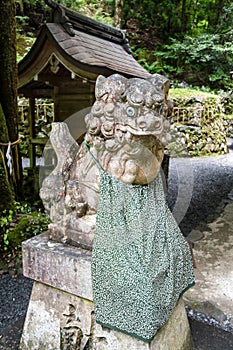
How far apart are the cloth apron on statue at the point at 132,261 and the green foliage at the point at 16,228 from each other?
7.04 feet

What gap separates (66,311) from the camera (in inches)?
71.3

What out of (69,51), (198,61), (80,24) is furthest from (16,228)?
(198,61)

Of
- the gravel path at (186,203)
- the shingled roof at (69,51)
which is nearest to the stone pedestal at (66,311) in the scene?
the gravel path at (186,203)

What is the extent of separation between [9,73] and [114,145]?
12.9ft

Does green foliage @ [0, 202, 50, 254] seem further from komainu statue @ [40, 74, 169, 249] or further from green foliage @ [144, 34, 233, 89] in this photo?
green foliage @ [144, 34, 233, 89]

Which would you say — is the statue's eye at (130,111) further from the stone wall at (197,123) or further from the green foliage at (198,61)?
the green foliage at (198,61)

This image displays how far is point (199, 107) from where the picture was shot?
10.7 meters

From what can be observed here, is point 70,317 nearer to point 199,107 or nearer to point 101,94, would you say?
point 101,94

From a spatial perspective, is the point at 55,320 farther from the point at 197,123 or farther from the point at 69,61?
the point at 197,123

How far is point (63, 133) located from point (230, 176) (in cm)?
695

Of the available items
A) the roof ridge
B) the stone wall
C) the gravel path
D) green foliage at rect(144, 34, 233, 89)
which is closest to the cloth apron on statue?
the gravel path

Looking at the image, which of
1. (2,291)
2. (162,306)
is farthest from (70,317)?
(2,291)

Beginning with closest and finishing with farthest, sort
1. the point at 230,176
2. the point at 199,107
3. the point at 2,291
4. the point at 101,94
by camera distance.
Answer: the point at 101,94
the point at 2,291
the point at 230,176
the point at 199,107

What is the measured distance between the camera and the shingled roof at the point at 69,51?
15.2 ft
